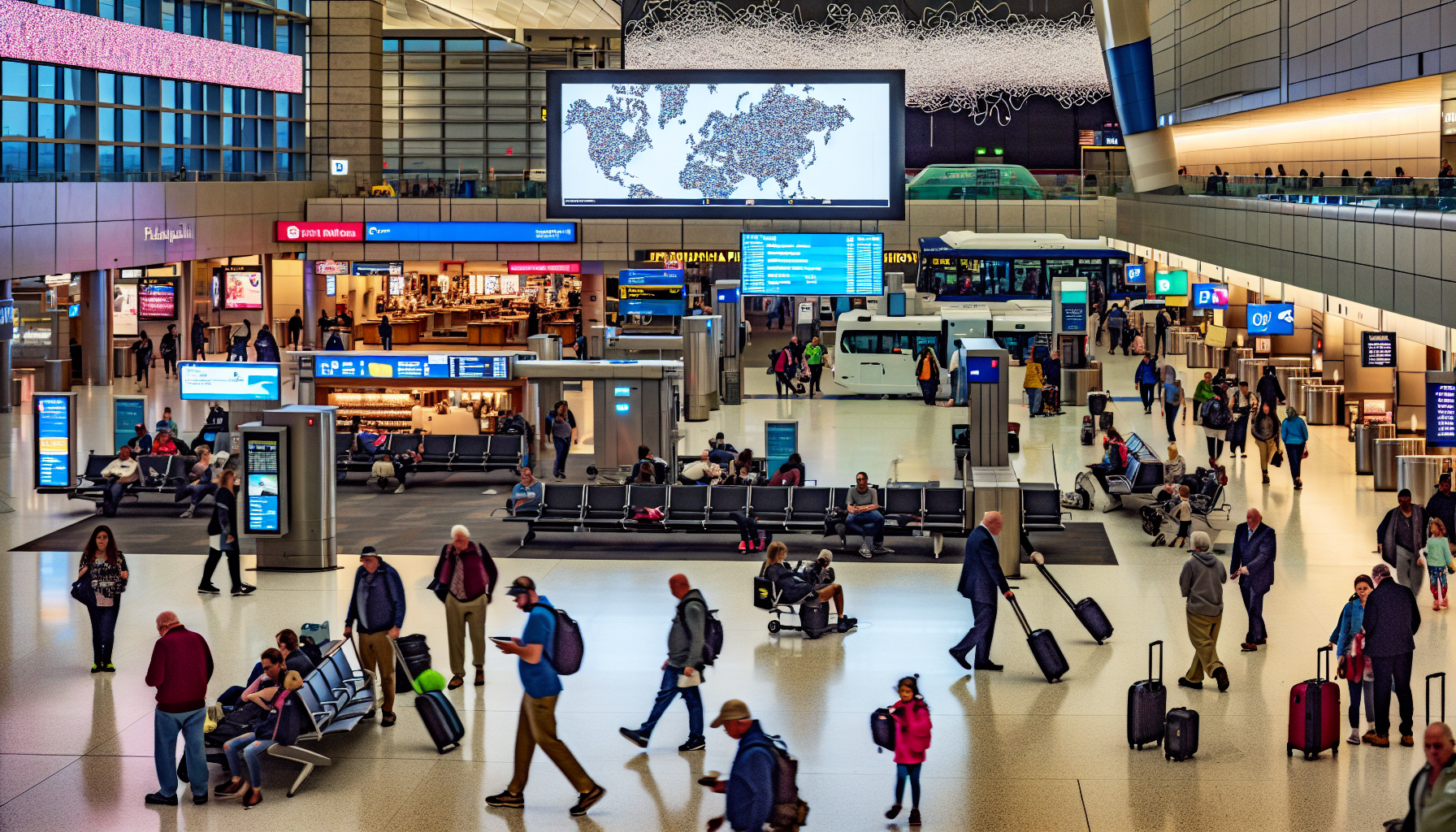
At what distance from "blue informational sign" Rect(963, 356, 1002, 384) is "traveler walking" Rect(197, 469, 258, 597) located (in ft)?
26.6

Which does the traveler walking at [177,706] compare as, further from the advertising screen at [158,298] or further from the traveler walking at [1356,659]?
the advertising screen at [158,298]

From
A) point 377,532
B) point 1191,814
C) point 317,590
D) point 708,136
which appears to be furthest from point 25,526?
point 708,136

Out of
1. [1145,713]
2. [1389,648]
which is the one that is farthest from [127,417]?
[1389,648]

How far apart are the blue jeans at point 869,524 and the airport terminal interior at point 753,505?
0.04m

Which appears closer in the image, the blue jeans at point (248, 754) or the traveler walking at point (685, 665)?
the blue jeans at point (248, 754)

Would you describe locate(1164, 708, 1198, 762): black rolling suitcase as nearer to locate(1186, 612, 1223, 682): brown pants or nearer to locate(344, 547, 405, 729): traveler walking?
locate(1186, 612, 1223, 682): brown pants

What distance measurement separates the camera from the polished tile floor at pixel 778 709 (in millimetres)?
10000

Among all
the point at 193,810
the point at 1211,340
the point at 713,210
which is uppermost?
the point at 713,210

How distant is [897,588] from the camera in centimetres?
1658

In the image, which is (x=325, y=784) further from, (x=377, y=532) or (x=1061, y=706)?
(x=377, y=532)

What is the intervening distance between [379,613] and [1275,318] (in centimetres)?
2248

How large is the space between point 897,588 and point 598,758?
618 cm

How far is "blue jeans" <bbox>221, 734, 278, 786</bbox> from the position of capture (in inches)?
399

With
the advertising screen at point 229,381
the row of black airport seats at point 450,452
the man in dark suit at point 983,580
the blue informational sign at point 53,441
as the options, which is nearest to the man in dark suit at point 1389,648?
the man in dark suit at point 983,580
